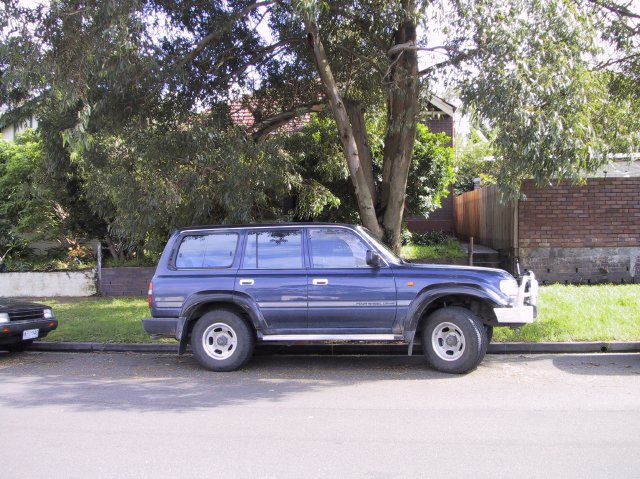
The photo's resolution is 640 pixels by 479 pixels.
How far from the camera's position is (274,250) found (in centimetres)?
733

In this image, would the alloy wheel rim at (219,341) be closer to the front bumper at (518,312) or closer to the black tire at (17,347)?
the front bumper at (518,312)

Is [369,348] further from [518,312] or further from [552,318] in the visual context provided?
[552,318]

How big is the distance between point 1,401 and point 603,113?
9.17 meters

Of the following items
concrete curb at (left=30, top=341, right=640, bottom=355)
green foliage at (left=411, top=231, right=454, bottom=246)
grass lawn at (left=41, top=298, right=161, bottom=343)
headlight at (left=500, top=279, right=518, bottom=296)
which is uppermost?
green foliage at (left=411, top=231, right=454, bottom=246)

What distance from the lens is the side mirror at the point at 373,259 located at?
692 centimetres

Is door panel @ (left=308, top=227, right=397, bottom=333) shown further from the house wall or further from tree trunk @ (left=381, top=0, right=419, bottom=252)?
the house wall

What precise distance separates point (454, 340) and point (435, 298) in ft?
1.98

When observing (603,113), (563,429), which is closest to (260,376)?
(563,429)

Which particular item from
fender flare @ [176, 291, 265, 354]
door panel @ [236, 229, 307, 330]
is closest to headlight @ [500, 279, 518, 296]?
door panel @ [236, 229, 307, 330]

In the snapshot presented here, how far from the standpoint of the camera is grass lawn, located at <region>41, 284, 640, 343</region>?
8.30 meters

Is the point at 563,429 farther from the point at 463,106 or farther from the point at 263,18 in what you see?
the point at 263,18

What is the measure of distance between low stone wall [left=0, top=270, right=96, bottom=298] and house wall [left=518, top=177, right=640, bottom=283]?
1047 centimetres

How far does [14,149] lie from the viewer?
15953 mm

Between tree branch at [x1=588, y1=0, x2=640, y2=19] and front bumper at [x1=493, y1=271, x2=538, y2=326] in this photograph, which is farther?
tree branch at [x1=588, y1=0, x2=640, y2=19]
